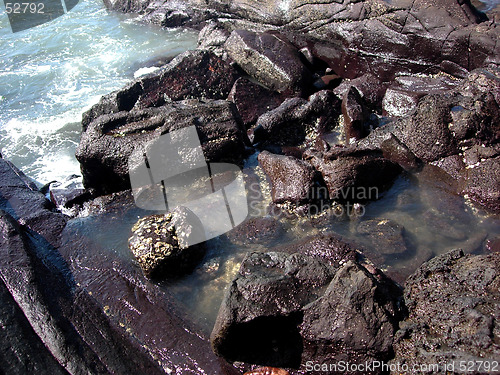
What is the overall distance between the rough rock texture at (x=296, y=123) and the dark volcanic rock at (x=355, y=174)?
128cm

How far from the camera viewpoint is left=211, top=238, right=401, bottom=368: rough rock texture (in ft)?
11.0

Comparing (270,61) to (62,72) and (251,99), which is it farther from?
(62,72)

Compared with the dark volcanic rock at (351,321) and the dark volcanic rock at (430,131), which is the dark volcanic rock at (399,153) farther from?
the dark volcanic rock at (351,321)

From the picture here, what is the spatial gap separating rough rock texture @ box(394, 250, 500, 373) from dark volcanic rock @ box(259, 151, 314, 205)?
6.24ft

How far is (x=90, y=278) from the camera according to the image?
4730mm

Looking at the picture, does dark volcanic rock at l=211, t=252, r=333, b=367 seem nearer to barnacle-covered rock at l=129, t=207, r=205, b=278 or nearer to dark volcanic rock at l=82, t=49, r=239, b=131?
barnacle-covered rock at l=129, t=207, r=205, b=278

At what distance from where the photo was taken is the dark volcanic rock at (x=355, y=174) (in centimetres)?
538

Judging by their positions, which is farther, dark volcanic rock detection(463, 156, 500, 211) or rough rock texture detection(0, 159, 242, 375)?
dark volcanic rock detection(463, 156, 500, 211)

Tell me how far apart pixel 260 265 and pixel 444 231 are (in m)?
2.59

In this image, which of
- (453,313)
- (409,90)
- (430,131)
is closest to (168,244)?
(453,313)

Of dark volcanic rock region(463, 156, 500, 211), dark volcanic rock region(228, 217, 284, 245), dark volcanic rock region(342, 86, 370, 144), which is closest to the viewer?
dark volcanic rock region(228, 217, 284, 245)

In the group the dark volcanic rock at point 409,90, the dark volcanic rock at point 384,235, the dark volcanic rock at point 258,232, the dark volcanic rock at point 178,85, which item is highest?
the dark volcanic rock at point 178,85

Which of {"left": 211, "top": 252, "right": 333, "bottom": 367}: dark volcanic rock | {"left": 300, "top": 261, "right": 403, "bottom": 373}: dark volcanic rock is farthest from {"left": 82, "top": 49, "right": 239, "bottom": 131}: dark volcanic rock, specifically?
{"left": 300, "top": 261, "right": 403, "bottom": 373}: dark volcanic rock

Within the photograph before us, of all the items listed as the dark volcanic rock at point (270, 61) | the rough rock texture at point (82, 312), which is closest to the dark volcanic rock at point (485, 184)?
the dark volcanic rock at point (270, 61)
